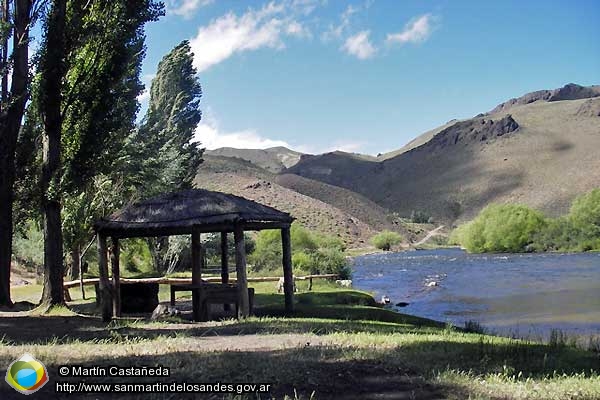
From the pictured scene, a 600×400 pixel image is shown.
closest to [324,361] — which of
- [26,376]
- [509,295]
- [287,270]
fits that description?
[26,376]

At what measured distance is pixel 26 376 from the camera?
226 inches

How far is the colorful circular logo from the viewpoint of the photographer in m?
5.52

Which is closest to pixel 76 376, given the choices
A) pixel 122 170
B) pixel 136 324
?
pixel 136 324

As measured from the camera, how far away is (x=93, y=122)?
15297 millimetres

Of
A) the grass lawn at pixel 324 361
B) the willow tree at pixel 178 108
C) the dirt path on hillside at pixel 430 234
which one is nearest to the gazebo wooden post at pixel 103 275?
the grass lawn at pixel 324 361

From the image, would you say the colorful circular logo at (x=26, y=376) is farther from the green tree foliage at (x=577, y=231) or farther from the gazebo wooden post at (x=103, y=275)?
the green tree foliage at (x=577, y=231)

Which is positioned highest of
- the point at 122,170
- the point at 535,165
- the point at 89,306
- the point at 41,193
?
the point at 535,165

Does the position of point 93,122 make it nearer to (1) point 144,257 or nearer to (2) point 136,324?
(2) point 136,324

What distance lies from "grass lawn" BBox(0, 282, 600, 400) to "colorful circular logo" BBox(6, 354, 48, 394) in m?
0.13

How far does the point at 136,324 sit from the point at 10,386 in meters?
6.59

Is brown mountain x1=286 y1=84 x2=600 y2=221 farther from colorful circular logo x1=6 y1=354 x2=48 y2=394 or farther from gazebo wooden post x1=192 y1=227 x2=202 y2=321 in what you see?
colorful circular logo x1=6 y1=354 x2=48 y2=394

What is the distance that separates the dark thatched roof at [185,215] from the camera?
13172mm

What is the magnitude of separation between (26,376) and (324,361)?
9.89 ft

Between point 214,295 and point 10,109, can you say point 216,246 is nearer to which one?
point 10,109
